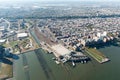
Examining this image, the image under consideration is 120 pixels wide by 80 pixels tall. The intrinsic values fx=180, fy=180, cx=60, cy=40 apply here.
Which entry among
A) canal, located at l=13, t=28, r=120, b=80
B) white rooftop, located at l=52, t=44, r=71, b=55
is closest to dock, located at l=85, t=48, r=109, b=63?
canal, located at l=13, t=28, r=120, b=80

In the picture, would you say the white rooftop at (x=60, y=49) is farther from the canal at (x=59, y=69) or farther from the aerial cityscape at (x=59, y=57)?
the canal at (x=59, y=69)

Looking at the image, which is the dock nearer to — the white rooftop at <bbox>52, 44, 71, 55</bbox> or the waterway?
the waterway

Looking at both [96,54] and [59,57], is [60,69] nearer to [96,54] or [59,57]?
[59,57]

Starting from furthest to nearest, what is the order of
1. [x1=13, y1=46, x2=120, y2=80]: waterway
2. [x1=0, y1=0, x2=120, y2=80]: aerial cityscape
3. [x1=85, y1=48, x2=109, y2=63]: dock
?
[x1=85, y1=48, x2=109, y2=63]: dock < [x1=0, y1=0, x2=120, y2=80]: aerial cityscape < [x1=13, y1=46, x2=120, y2=80]: waterway

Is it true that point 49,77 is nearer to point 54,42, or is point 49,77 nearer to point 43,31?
point 54,42

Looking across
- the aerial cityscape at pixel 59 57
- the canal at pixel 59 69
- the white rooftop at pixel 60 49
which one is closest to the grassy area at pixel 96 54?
the aerial cityscape at pixel 59 57

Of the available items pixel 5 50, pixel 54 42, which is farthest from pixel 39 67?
pixel 54 42

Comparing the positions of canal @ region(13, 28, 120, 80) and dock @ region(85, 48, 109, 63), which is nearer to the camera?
canal @ region(13, 28, 120, 80)

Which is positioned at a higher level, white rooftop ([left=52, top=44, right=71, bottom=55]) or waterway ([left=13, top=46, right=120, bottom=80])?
white rooftop ([left=52, top=44, right=71, bottom=55])

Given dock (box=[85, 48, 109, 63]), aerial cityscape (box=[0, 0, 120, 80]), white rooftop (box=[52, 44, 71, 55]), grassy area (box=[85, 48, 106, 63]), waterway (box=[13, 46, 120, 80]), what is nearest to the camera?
waterway (box=[13, 46, 120, 80])
